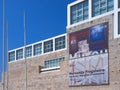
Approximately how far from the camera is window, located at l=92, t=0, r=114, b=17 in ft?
128

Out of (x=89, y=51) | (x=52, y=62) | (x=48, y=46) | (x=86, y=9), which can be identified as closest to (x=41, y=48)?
(x=48, y=46)

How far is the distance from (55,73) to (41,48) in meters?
12.1

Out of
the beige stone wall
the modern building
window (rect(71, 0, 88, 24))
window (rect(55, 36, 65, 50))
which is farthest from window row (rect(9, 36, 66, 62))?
window (rect(71, 0, 88, 24))

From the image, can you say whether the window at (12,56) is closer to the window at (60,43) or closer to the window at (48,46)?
the window at (48,46)

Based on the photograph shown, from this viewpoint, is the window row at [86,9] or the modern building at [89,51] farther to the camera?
the window row at [86,9]

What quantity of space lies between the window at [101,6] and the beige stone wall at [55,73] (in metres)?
0.97

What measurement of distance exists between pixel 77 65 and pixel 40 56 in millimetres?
17887

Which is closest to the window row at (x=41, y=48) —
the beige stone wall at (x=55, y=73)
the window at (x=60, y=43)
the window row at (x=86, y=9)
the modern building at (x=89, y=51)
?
the window at (x=60, y=43)

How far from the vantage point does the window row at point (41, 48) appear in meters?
55.0

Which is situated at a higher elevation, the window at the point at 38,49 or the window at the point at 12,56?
the window at the point at 38,49

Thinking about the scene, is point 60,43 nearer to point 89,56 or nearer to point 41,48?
point 41,48

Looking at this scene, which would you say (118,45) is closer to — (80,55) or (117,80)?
(117,80)

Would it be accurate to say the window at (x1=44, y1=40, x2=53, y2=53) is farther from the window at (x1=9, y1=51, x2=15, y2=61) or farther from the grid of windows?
the window at (x1=9, y1=51, x2=15, y2=61)

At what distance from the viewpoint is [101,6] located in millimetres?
40469
